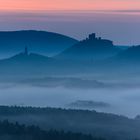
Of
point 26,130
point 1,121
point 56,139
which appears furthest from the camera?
point 1,121

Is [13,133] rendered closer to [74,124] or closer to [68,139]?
[68,139]

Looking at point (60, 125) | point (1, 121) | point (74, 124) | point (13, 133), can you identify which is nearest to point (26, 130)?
point (13, 133)

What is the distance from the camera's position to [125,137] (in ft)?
512

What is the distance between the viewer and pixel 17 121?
15575 cm

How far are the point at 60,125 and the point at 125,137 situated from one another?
19887mm

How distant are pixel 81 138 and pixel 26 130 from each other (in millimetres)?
13049

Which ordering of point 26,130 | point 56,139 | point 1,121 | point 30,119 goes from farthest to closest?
point 30,119
point 1,121
point 26,130
point 56,139

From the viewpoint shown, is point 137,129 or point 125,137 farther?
point 137,129

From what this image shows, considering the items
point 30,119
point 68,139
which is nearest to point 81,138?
point 68,139

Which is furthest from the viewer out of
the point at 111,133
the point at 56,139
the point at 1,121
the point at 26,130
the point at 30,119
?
the point at 30,119

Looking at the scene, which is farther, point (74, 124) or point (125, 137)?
point (74, 124)

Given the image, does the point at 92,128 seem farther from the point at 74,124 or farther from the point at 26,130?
the point at 26,130

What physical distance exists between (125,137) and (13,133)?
45684 mm

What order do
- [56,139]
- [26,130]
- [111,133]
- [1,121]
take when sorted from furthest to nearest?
1. [111,133]
2. [1,121]
3. [26,130]
4. [56,139]
